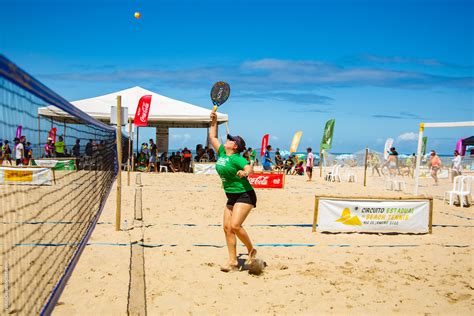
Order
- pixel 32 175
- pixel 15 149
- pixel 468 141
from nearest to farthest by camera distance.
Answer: pixel 15 149
pixel 32 175
pixel 468 141

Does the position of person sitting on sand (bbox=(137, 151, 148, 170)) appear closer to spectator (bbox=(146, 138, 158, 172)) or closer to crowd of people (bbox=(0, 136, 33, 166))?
spectator (bbox=(146, 138, 158, 172))

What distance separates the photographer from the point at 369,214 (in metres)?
7.59

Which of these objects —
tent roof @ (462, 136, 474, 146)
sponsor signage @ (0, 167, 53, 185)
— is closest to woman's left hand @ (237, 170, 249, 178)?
sponsor signage @ (0, 167, 53, 185)

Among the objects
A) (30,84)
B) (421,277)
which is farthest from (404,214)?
(30,84)

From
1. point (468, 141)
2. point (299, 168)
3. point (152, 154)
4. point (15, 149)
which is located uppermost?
point (468, 141)

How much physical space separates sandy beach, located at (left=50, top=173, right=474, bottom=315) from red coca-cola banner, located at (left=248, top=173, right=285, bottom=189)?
5907 millimetres

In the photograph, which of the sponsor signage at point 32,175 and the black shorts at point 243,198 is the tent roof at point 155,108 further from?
the black shorts at point 243,198

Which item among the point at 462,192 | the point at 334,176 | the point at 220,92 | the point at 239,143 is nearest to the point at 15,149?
the point at 220,92

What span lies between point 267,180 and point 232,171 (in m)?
9.70

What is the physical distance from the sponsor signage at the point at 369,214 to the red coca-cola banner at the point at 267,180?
278 inches

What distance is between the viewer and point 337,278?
5.01 meters

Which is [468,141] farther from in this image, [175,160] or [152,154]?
[152,154]

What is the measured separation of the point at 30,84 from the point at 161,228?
500cm

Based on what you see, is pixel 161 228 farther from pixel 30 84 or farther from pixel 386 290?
pixel 30 84
